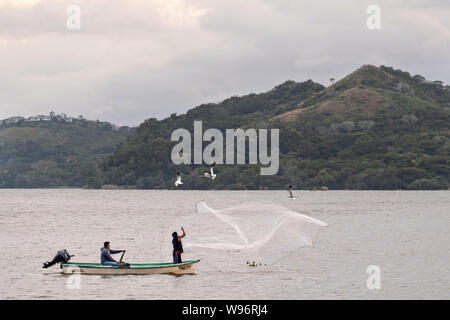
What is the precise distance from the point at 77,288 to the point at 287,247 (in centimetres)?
1376

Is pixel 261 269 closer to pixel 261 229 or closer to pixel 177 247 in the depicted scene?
pixel 261 229

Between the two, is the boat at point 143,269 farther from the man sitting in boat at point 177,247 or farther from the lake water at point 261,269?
the man sitting in boat at point 177,247

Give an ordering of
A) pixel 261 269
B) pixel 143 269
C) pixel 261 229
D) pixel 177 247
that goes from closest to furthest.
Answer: pixel 261 229 < pixel 177 247 < pixel 143 269 < pixel 261 269

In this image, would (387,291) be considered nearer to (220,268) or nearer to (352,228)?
(220,268)

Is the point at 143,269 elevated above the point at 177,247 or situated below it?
below

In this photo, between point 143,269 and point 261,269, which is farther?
point 261,269

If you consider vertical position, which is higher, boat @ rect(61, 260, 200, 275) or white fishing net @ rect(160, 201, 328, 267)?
white fishing net @ rect(160, 201, 328, 267)

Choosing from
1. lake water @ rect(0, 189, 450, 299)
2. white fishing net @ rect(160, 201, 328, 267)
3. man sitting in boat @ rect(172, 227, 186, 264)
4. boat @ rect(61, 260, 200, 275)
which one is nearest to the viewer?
white fishing net @ rect(160, 201, 328, 267)

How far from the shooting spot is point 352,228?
106m

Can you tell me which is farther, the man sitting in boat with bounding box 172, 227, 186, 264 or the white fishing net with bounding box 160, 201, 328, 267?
the man sitting in boat with bounding box 172, 227, 186, 264

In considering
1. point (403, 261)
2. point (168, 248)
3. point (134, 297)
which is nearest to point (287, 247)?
point (134, 297)

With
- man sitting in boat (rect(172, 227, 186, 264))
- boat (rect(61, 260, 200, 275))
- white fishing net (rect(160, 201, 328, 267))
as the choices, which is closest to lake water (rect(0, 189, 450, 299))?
boat (rect(61, 260, 200, 275))

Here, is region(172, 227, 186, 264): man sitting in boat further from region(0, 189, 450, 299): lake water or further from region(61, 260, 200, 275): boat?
region(0, 189, 450, 299): lake water

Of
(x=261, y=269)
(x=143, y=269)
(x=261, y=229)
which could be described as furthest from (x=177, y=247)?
(x=261, y=269)
